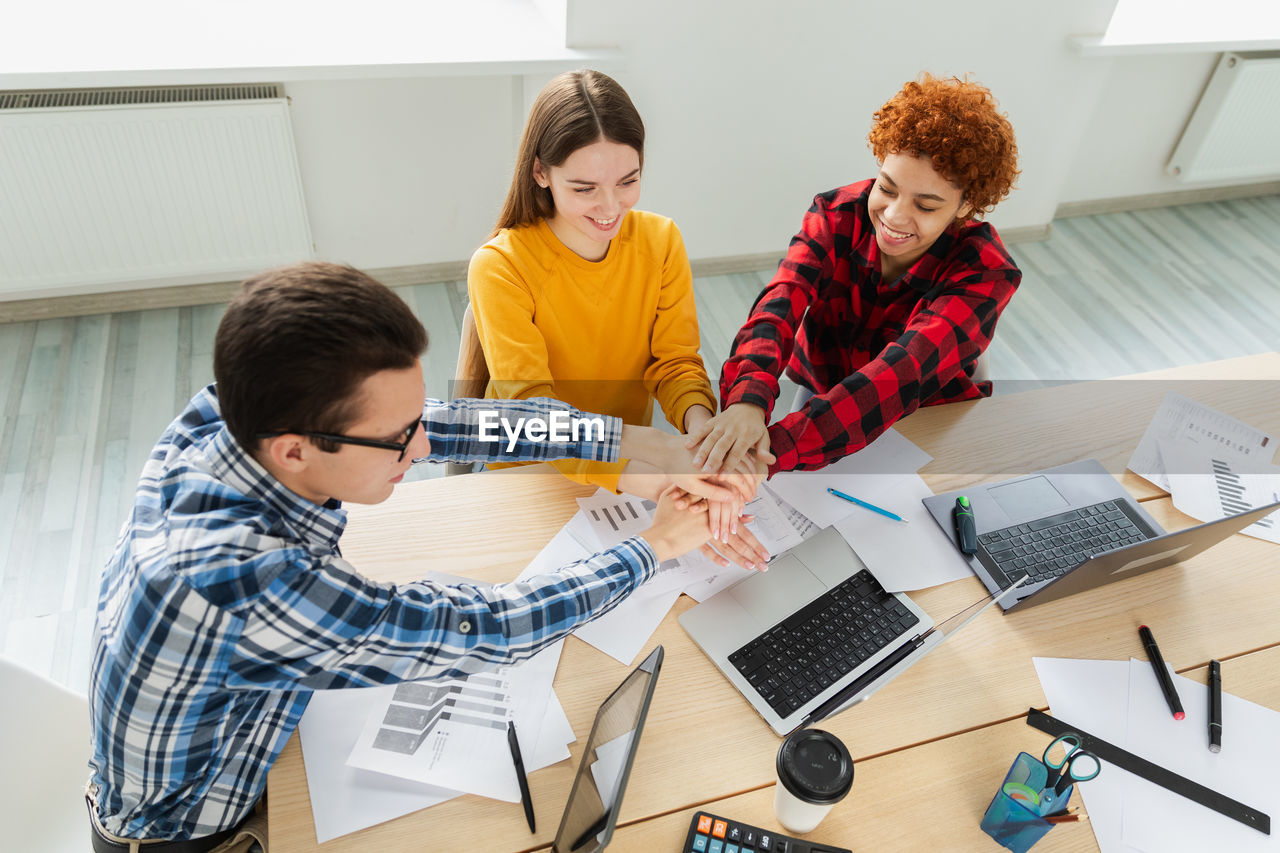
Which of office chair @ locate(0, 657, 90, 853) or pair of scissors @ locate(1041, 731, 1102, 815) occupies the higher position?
pair of scissors @ locate(1041, 731, 1102, 815)

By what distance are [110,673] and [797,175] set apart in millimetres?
2869

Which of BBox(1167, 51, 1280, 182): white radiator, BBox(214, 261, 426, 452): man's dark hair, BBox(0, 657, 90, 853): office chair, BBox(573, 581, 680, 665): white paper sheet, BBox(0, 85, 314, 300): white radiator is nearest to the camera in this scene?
BBox(214, 261, 426, 452): man's dark hair

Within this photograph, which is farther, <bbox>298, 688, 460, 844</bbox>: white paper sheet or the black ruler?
the black ruler

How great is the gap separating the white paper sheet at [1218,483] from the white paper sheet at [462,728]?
1185 mm

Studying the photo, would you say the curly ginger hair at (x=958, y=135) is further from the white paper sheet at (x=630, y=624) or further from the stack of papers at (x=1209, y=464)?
the white paper sheet at (x=630, y=624)

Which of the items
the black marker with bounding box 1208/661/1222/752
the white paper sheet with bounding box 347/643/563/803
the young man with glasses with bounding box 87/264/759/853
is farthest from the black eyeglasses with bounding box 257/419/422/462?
the black marker with bounding box 1208/661/1222/752

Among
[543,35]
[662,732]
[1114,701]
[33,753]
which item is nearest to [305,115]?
[543,35]

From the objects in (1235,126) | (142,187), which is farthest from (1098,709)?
(1235,126)

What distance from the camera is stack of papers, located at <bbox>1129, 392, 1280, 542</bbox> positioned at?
157 cm

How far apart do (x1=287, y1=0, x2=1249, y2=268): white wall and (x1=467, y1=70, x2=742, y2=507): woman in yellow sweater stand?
134 centimetres

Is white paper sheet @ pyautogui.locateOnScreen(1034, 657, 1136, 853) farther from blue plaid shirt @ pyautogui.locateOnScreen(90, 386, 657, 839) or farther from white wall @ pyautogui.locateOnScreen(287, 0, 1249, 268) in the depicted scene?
white wall @ pyautogui.locateOnScreen(287, 0, 1249, 268)

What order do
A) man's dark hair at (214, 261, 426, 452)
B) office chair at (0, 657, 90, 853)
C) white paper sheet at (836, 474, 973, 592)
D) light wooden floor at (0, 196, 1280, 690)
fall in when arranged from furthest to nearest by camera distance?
light wooden floor at (0, 196, 1280, 690) < white paper sheet at (836, 474, 973, 592) < office chair at (0, 657, 90, 853) < man's dark hair at (214, 261, 426, 452)

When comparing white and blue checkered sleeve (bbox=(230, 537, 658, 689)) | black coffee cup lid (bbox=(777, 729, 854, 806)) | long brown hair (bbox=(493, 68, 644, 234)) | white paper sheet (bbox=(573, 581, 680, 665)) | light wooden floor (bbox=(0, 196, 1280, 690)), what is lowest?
light wooden floor (bbox=(0, 196, 1280, 690))

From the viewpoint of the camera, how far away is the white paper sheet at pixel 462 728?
1.07 m
